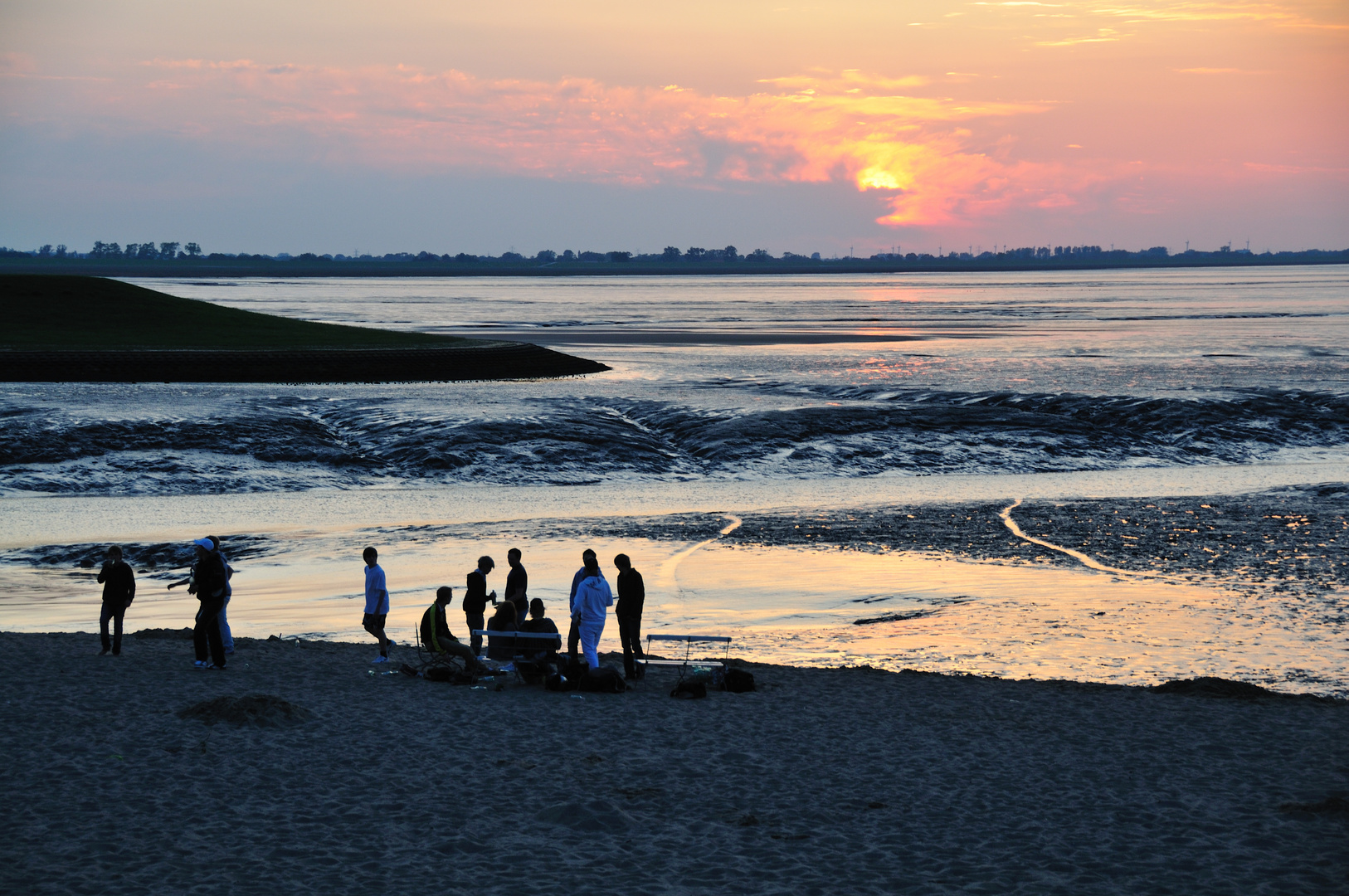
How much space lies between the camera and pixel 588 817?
33.6 ft

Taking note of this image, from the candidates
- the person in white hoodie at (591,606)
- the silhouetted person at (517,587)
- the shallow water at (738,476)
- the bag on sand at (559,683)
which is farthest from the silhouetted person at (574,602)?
the shallow water at (738,476)

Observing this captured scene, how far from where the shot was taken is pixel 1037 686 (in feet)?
48.1

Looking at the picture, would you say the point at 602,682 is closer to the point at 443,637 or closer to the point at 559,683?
the point at 559,683

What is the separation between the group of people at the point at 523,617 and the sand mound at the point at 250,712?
249 centimetres

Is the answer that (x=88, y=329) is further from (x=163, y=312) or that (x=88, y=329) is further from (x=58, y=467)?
(x=58, y=467)

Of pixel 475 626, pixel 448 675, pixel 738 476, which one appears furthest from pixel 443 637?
pixel 738 476

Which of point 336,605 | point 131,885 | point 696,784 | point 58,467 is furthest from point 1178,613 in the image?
point 58,467

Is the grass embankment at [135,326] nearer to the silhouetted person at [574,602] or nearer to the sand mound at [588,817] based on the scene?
the silhouetted person at [574,602]

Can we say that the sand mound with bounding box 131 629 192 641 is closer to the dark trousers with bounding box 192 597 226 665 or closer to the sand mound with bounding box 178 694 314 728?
the dark trousers with bounding box 192 597 226 665

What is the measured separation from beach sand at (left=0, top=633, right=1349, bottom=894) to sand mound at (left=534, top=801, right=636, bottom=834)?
0.09ft

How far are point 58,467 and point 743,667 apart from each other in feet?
78.2

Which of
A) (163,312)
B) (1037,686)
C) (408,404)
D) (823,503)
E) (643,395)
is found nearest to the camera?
(1037,686)

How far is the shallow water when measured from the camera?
59.7 feet

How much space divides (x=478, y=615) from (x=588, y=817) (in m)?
6.19
